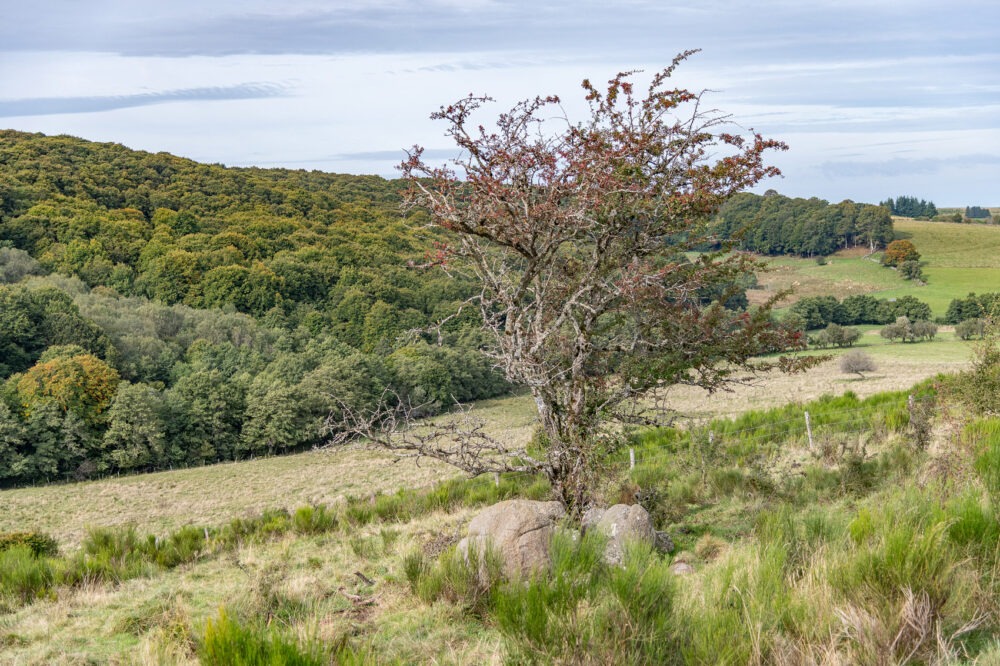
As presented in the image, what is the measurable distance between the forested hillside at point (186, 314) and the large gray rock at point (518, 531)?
2.08 meters

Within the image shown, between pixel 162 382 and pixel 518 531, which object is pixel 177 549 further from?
pixel 162 382

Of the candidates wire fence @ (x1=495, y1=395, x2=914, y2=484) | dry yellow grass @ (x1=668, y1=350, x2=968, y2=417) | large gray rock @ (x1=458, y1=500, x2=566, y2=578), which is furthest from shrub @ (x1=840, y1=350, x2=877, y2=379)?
large gray rock @ (x1=458, y1=500, x2=566, y2=578)

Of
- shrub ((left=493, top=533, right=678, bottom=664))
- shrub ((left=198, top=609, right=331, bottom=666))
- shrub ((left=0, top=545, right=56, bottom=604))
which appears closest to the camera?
shrub ((left=198, top=609, right=331, bottom=666))

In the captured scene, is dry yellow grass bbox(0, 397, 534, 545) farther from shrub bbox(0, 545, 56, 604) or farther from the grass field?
shrub bbox(0, 545, 56, 604)

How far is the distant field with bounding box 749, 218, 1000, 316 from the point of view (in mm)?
72062

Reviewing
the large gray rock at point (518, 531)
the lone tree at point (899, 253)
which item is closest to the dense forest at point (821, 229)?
the lone tree at point (899, 253)

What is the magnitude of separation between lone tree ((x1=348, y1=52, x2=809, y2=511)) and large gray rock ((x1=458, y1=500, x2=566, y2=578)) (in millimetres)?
897

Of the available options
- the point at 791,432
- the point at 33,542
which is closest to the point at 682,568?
the point at 791,432

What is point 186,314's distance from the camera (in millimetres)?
54625

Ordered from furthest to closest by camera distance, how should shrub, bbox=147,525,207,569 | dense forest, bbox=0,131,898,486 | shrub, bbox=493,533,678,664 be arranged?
dense forest, bbox=0,131,898,486, shrub, bbox=147,525,207,569, shrub, bbox=493,533,678,664

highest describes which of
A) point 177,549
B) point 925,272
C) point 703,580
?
point 925,272

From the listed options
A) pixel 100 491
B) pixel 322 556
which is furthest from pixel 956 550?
pixel 100 491

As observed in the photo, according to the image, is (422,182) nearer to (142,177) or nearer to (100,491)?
(100,491)

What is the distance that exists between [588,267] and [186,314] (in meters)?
53.8
